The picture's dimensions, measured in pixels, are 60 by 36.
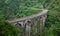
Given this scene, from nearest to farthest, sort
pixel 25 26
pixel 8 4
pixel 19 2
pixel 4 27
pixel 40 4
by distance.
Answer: pixel 4 27 < pixel 25 26 < pixel 8 4 < pixel 19 2 < pixel 40 4

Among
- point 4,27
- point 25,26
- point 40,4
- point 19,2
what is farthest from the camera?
point 40,4

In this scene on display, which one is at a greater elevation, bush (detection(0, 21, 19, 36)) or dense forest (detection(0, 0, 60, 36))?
bush (detection(0, 21, 19, 36))

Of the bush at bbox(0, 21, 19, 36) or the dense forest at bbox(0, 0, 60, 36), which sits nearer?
the bush at bbox(0, 21, 19, 36)

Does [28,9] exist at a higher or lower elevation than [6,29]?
lower

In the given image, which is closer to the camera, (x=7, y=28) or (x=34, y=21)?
(x=7, y=28)

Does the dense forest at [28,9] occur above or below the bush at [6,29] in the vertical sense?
below

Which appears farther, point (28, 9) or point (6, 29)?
point (28, 9)

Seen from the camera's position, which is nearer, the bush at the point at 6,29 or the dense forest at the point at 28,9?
the bush at the point at 6,29

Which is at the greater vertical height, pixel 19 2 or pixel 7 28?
pixel 7 28

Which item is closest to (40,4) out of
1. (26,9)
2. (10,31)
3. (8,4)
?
(26,9)

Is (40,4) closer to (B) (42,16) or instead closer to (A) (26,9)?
(A) (26,9)

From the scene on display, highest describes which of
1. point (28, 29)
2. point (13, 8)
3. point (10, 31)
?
point (10, 31)
